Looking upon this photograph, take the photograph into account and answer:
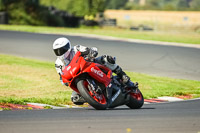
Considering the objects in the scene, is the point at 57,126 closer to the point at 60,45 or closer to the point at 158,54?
the point at 60,45

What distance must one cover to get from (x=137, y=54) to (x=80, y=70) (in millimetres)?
14548

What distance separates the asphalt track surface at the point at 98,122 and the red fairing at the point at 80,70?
0.63 m

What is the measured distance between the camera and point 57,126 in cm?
635

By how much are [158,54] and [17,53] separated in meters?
7.02

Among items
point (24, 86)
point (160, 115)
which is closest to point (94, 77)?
point (160, 115)

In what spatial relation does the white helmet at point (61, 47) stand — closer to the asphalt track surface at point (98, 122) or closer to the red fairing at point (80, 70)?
the red fairing at point (80, 70)

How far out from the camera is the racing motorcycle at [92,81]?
7949mm

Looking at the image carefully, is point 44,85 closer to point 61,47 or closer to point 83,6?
point 61,47

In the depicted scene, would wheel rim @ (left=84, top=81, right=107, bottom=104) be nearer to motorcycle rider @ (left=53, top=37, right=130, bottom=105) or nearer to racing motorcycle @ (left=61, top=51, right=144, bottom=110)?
racing motorcycle @ (left=61, top=51, right=144, bottom=110)

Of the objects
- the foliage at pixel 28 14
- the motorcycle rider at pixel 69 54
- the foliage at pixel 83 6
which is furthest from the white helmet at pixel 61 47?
the foliage at pixel 83 6

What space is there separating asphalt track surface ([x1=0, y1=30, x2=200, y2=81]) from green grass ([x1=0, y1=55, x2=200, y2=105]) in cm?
192

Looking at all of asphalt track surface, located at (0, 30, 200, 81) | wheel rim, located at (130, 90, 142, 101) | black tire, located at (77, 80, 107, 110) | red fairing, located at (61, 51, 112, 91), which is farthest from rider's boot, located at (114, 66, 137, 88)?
asphalt track surface, located at (0, 30, 200, 81)

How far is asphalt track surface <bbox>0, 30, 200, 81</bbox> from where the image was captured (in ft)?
58.5

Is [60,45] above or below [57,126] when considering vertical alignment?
above
